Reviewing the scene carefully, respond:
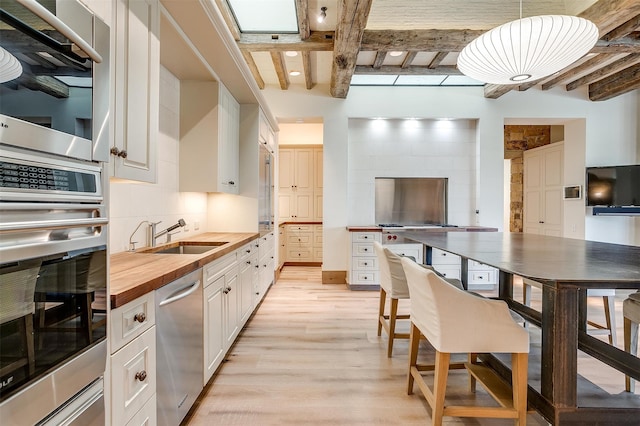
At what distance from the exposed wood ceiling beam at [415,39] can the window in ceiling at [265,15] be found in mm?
819

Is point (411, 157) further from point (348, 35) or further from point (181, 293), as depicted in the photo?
point (181, 293)

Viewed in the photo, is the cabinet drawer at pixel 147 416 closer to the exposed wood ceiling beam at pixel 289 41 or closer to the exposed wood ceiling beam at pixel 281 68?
the exposed wood ceiling beam at pixel 289 41

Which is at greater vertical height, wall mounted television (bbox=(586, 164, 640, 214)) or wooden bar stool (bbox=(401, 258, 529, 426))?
wall mounted television (bbox=(586, 164, 640, 214))

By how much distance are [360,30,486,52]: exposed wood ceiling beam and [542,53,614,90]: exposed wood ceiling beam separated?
1703mm

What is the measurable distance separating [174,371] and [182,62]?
2254 mm

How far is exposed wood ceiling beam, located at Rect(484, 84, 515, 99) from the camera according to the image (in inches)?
177

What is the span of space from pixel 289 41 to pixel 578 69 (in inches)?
149

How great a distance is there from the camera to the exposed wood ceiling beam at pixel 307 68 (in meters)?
3.91

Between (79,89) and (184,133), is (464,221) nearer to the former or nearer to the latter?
(184,133)

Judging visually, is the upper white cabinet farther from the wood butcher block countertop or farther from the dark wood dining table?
the dark wood dining table

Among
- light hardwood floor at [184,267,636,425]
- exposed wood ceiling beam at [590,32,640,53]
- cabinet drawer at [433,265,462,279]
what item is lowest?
light hardwood floor at [184,267,636,425]

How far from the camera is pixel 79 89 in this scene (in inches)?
34.4

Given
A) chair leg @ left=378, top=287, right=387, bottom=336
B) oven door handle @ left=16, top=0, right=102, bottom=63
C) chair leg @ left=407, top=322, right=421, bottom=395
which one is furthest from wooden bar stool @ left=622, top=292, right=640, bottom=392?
oven door handle @ left=16, top=0, right=102, bottom=63

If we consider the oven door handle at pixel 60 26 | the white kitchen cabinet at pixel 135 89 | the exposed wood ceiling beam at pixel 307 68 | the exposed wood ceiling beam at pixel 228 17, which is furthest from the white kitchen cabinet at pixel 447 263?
the oven door handle at pixel 60 26
